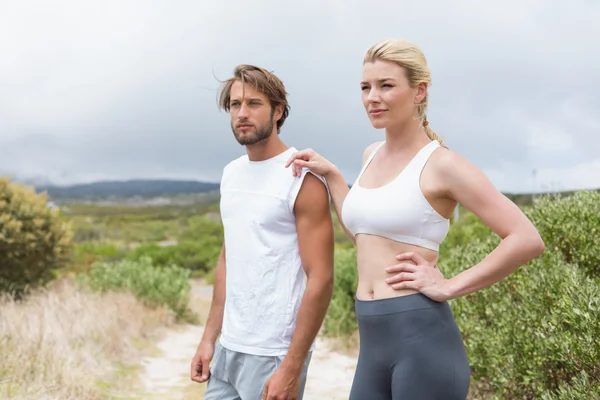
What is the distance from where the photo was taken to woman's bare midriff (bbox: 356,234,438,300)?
2395 millimetres

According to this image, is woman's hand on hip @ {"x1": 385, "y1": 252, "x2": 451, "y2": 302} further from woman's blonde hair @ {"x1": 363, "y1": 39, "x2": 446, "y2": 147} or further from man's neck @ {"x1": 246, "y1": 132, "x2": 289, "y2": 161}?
man's neck @ {"x1": 246, "y1": 132, "x2": 289, "y2": 161}

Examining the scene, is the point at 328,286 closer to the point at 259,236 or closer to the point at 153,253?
the point at 259,236

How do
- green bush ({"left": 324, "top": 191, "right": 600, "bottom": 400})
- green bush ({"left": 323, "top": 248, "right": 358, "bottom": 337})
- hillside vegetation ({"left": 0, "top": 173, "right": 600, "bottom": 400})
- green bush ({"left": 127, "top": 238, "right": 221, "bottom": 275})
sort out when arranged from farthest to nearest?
green bush ({"left": 127, "top": 238, "right": 221, "bottom": 275}) → green bush ({"left": 323, "top": 248, "right": 358, "bottom": 337}) → hillside vegetation ({"left": 0, "top": 173, "right": 600, "bottom": 400}) → green bush ({"left": 324, "top": 191, "right": 600, "bottom": 400})

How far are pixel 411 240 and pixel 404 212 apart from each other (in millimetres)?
114

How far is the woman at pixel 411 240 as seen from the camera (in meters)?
2.30

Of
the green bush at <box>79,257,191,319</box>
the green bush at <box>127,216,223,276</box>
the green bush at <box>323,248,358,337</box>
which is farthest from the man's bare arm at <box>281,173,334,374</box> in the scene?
the green bush at <box>127,216,223,276</box>

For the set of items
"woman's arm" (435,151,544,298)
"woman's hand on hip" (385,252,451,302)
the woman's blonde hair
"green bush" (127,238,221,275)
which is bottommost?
"green bush" (127,238,221,275)

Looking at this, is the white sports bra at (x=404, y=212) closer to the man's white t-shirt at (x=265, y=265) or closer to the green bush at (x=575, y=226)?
the man's white t-shirt at (x=265, y=265)

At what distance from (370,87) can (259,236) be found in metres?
0.79

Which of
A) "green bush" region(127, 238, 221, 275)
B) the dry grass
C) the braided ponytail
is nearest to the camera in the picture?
the braided ponytail

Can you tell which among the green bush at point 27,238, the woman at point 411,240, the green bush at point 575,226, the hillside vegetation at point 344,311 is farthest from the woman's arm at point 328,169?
the green bush at point 27,238

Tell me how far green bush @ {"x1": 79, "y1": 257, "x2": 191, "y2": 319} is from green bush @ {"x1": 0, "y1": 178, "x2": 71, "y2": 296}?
Result: 0.79m

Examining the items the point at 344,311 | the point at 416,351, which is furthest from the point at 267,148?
the point at 344,311

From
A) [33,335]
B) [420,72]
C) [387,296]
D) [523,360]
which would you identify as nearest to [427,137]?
[420,72]
